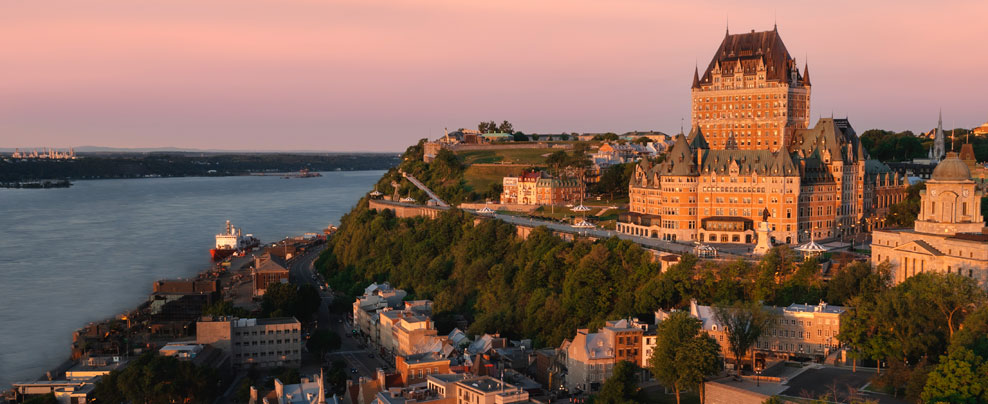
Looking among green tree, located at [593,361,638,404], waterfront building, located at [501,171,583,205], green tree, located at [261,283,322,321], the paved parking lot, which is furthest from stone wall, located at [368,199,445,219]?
the paved parking lot

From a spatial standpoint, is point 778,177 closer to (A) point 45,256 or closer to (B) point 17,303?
(B) point 17,303

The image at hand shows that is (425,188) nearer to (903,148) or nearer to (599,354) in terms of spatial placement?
(903,148)

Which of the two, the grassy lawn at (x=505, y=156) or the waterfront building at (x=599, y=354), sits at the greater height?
the grassy lawn at (x=505, y=156)

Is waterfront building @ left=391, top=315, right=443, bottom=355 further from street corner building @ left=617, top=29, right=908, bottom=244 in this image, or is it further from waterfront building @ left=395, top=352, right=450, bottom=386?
street corner building @ left=617, top=29, right=908, bottom=244

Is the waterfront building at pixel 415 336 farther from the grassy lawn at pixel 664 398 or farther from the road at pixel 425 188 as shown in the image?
the road at pixel 425 188

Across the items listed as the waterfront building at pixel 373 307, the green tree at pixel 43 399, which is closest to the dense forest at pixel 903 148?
the waterfront building at pixel 373 307

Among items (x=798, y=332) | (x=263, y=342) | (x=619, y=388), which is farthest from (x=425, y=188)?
(x=619, y=388)
